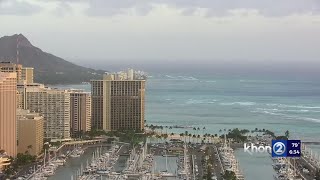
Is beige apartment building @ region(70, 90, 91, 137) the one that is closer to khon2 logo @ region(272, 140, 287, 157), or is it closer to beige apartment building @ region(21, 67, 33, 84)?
beige apartment building @ region(21, 67, 33, 84)

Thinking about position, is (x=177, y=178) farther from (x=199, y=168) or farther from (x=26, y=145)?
(x=26, y=145)

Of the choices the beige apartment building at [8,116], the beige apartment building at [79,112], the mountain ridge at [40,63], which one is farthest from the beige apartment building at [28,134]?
the mountain ridge at [40,63]

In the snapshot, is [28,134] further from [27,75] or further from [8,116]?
[27,75]

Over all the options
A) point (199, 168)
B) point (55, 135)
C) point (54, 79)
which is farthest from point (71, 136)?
point (54, 79)

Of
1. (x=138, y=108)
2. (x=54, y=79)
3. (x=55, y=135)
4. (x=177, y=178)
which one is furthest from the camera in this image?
(x=54, y=79)

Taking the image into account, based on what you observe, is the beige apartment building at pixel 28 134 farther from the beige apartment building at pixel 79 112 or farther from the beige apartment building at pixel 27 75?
the beige apartment building at pixel 27 75
